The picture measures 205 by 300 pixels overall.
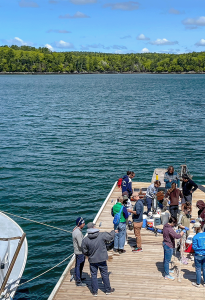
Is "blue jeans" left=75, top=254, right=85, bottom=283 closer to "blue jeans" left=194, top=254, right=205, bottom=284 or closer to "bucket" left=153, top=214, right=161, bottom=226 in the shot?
"blue jeans" left=194, top=254, right=205, bottom=284

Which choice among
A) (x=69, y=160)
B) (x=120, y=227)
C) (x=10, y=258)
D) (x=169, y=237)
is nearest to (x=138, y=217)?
(x=120, y=227)

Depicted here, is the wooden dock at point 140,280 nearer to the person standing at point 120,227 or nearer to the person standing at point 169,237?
the person standing at point 120,227

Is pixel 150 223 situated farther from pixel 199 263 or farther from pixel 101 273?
pixel 101 273

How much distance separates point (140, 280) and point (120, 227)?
172 centimetres

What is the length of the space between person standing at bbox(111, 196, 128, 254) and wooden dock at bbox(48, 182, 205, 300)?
305 millimetres

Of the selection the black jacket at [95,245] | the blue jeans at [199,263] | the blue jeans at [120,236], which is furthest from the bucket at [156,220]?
the black jacket at [95,245]

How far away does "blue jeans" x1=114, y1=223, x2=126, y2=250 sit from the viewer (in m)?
11.5

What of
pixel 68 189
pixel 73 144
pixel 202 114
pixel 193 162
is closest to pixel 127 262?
pixel 68 189

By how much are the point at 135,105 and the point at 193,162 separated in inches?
1635

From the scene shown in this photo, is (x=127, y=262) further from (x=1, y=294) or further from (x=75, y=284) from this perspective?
(x=1, y=294)

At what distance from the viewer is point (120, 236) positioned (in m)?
11.7

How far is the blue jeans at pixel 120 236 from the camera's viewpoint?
11.5 meters

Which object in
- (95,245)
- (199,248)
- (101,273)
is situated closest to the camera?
(95,245)

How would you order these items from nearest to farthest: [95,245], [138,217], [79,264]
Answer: [95,245], [79,264], [138,217]
